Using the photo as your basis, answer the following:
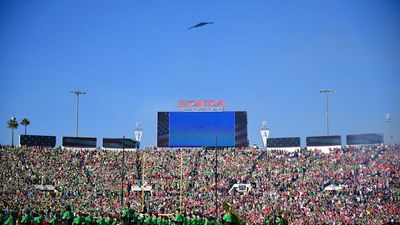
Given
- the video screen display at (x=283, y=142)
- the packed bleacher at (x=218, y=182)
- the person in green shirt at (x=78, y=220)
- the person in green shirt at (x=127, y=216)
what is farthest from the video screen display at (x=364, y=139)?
the person in green shirt at (x=78, y=220)

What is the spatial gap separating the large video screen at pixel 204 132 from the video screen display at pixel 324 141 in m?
7.88

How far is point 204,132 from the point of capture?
69250 millimetres

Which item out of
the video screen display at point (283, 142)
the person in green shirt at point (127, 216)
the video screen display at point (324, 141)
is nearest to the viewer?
the person in green shirt at point (127, 216)

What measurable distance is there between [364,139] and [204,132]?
17.9 metres

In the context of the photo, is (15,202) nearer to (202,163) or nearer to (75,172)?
(75,172)

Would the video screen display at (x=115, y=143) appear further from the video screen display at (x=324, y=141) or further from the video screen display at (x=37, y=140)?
the video screen display at (x=324, y=141)

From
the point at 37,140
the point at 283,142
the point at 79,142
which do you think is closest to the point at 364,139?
the point at 283,142

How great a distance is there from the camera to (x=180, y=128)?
69.5 meters

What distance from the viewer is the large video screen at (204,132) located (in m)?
69.2

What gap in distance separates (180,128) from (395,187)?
1047 inches

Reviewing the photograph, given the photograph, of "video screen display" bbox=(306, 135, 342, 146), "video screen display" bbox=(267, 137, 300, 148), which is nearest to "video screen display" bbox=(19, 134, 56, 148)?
"video screen display" bbox=(267, 137, 300, 148)

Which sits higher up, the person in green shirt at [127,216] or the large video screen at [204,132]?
the large video screen at [204,132]

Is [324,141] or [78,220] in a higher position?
[324,141]

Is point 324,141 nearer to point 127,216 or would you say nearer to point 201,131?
point 201,131
